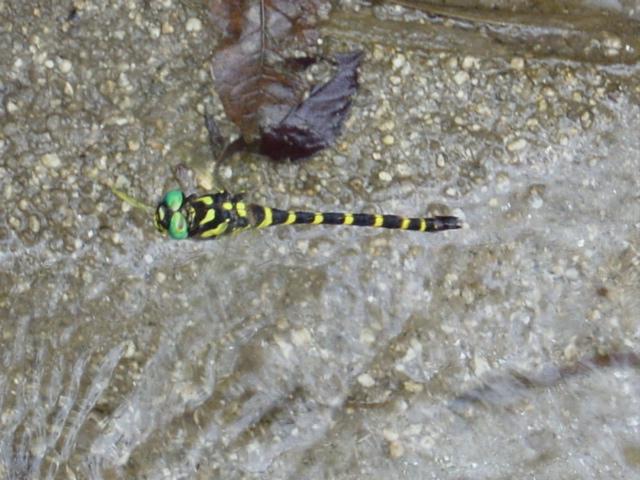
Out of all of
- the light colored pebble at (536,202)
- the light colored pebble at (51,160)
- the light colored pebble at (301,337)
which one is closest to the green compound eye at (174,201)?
the light colored pebble at (51,160)

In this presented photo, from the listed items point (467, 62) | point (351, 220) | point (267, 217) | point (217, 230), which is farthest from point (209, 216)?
point (467, 62)

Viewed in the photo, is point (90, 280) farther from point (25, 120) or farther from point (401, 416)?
point (401, 416)

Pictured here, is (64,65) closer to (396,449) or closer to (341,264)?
(341,264)

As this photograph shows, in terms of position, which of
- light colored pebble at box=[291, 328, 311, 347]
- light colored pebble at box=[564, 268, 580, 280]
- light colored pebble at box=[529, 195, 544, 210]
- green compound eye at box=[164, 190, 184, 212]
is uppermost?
green compound eye at box=[164, 190, 184, 212]

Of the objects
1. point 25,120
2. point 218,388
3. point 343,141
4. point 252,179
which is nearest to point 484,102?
point 343,141

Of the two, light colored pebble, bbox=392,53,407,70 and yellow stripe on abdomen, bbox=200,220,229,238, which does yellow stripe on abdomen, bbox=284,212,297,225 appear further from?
light colored pebble, bbox=392,53,407,70

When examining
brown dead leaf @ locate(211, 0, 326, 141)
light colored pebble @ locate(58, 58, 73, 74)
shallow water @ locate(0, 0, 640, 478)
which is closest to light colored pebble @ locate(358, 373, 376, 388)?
shallow water @ locate(0, 0, 640, 478)

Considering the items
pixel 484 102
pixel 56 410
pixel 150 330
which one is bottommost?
pixel 56 410
